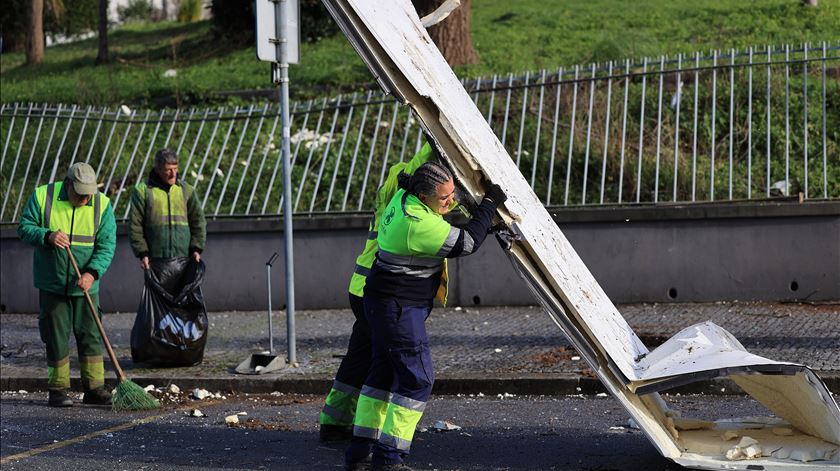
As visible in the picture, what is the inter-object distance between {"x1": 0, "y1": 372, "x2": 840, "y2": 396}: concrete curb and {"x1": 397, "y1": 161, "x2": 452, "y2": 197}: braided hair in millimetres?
2628

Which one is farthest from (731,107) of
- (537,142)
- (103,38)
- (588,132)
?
(103,38)

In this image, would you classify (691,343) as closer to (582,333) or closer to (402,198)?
(582,333)

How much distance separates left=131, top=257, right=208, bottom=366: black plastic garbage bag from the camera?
28.1 ft

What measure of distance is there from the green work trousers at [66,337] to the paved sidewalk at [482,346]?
1.74ft

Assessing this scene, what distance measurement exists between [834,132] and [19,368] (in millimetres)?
7919

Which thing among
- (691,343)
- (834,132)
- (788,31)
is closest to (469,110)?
(691,343)

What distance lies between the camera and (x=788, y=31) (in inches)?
574

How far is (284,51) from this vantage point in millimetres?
8445

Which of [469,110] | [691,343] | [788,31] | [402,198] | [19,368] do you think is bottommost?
[19,368]

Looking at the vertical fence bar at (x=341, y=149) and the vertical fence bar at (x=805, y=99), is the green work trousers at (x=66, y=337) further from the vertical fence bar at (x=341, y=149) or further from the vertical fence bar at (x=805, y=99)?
the vertical fence bar at (x=805, y=99)

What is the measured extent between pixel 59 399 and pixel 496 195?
4.20 m

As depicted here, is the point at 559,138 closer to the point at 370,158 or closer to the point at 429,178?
the point at 370,158

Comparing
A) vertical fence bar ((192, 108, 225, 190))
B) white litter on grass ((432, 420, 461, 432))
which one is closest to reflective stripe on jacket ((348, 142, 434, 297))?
white litter on grass ((432, 420, 461, 432))

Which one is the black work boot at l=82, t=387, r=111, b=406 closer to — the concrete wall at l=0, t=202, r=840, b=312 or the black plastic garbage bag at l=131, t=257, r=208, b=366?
the black plastic garbage bag at l=131, t=257, r=208, b=366
